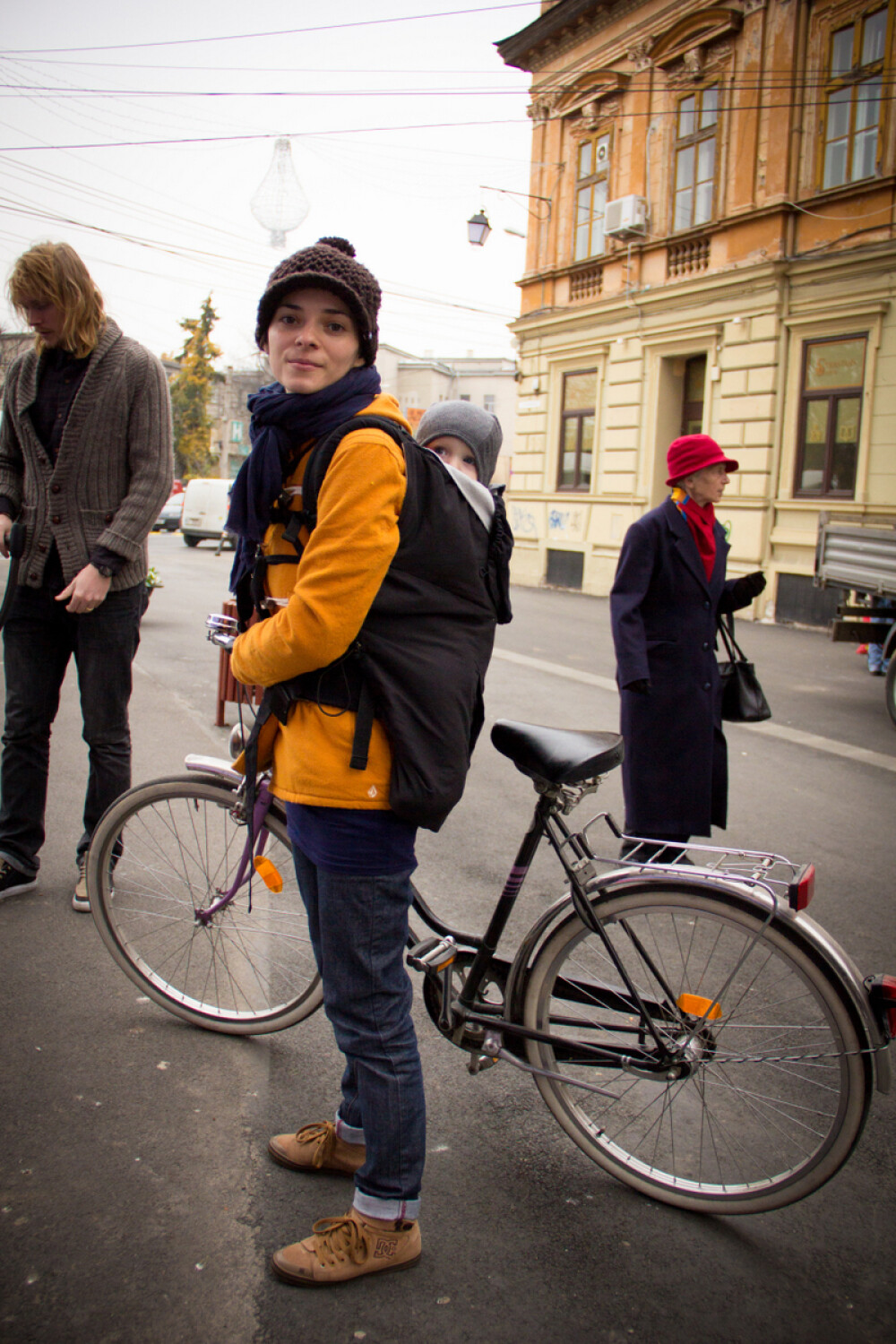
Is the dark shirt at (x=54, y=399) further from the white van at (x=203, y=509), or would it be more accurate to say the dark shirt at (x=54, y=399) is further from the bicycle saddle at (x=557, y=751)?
the white van at (x=203, y=509)

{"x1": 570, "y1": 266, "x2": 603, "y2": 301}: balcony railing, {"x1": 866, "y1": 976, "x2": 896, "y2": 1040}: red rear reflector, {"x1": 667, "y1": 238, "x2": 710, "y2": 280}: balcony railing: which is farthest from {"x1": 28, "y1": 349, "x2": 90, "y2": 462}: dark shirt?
{"x1": 570, "y1": 266, "x2": 603, "y2": 301}: balcony railing

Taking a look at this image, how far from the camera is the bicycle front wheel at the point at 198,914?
263 centimetres

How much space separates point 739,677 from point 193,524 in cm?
2396

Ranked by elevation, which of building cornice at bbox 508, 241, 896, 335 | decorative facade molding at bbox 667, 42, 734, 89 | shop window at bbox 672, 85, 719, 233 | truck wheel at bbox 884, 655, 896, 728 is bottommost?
truck wheel at bbox 884, 655, 896, 728

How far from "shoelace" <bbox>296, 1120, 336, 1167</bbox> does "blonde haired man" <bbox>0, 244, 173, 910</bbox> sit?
1.55 m

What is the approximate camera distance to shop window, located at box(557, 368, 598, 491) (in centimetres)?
1867

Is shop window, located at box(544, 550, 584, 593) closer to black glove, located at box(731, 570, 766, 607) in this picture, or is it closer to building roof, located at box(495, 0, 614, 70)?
building roof, located at box(495, 0, 614, 70)

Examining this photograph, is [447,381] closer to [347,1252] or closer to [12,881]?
[12,881]

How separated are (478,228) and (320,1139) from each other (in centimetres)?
1970

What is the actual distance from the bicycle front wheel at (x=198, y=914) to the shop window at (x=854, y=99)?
1446 cm

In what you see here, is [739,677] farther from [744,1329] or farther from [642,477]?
[642,477]

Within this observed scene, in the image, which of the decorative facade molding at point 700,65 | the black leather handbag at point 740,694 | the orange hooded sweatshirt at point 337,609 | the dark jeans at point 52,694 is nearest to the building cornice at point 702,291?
the decorative facade molding at point 700,65

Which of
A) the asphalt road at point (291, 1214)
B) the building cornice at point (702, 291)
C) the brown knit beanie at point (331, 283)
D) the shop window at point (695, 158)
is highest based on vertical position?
the shop window at point (695, 158)


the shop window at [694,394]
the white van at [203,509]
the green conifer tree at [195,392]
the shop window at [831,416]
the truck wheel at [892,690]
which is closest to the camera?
the truck wheel at [892,690]
